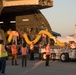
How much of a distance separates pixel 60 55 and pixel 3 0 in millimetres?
5495

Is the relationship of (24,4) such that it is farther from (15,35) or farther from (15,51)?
(15,51)

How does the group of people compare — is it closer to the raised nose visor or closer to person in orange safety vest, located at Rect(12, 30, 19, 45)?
person in orange safety vest, located at Rect(12, 30, 19, 45)

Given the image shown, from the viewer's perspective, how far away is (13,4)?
26109 millimetres

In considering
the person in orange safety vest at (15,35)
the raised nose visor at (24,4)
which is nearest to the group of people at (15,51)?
the person in orange safety vest at (15,35)

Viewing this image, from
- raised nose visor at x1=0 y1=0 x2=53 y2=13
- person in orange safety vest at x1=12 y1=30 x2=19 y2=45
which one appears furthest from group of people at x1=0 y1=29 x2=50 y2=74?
raised nose visor at x1=0 y1=0 x2=53 y2=13

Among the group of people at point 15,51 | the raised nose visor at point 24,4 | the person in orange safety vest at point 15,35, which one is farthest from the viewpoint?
the person in orange safety vest at point 15,35

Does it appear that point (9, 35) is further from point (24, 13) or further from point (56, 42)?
point (56, 42)

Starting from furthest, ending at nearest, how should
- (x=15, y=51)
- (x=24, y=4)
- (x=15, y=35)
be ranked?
(x=15, y=35) → (x=24, y=4) → (x=15, y=51)

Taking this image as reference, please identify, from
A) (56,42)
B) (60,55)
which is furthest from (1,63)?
(56,42)

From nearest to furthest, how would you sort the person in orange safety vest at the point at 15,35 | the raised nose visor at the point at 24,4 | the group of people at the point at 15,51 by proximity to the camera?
the group of people at the point at 15,51
the raised nose visor at the point at 24,4
the person in orange safety vest at the point at 15,35

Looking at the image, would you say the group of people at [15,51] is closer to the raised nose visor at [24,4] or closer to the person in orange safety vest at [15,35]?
the person in orange safety vest at [15,35]

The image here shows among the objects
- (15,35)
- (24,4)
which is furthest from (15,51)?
(15,35)

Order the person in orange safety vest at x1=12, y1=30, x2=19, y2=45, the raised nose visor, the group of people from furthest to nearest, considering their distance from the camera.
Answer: the person in orange safety vest at x1=12, y1=30, x2=19, y2=45
the raised nose visor
the group of people

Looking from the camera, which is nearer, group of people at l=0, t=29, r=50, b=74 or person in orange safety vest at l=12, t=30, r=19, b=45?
group of people at l=0, t=29, r=50, b=74
